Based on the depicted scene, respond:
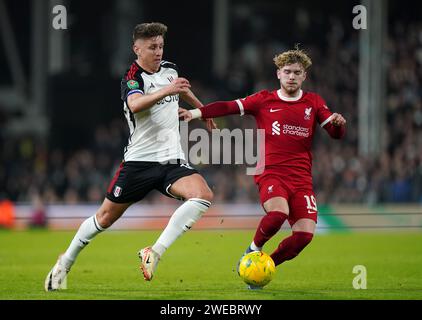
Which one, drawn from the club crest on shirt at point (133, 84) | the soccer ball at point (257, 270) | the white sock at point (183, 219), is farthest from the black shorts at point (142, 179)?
the soccer ball at point (257, 270)

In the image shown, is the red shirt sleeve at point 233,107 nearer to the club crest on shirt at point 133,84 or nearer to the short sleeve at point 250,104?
the short sleeve at point 250,104

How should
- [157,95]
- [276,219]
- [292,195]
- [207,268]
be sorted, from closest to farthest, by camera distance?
1. [157,95]
2. [276,219]
3. [292,195]
4. [207,268]

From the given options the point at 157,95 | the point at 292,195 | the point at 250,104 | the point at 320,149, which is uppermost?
the point at 157,95

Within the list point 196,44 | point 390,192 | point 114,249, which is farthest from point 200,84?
point 114,249

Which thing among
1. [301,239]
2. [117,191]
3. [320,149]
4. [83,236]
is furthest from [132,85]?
[320,149]

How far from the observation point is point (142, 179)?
A: 29.0 feet

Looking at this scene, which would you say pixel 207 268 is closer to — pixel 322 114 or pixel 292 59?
pixel 322 114

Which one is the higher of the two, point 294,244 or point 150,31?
point 150,31

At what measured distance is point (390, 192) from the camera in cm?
1975

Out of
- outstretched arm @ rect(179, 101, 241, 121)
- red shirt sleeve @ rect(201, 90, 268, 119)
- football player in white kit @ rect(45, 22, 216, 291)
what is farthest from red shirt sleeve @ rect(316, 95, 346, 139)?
football player in white kit @ rect(45, 22, 216, 291)

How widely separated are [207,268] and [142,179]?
292 centimetres

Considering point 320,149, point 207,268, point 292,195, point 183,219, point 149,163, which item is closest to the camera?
point 183,219

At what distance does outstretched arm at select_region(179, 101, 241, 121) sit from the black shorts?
18.5 inches
